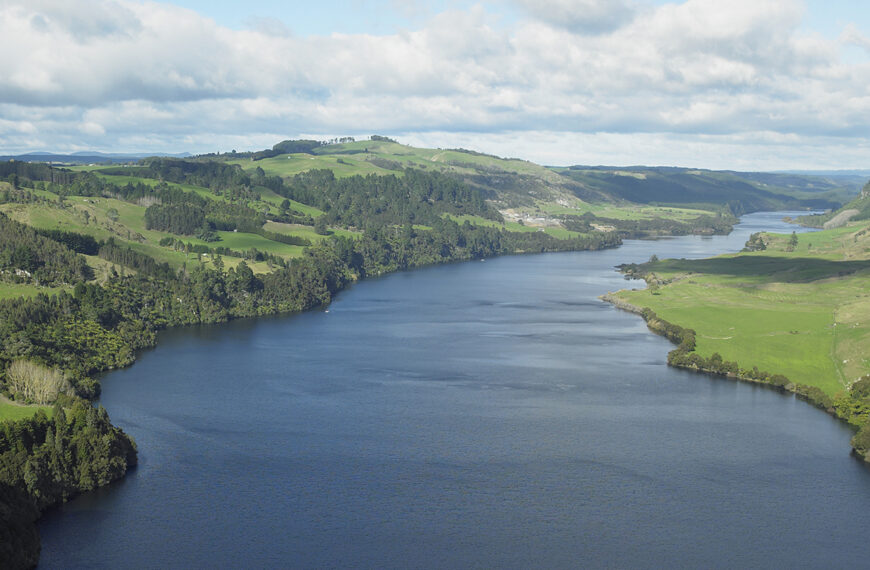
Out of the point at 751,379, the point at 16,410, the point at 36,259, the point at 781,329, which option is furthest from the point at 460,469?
the point at 36,259

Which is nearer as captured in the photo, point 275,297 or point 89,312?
point 89,312

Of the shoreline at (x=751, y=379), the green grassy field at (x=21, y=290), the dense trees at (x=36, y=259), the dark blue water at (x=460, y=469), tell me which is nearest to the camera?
the dark blue water at (x=460, y=469)

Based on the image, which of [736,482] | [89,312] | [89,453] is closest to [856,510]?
[736,482]

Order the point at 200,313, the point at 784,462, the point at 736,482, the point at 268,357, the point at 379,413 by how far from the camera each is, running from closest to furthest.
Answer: the point at 736,482, the point at 784,462, the point at 379,413, the point at 268,357, the point at 200,313

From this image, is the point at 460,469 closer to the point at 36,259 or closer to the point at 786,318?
the point at 786,318

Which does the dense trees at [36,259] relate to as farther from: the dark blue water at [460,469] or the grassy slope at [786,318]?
the grassy slope at [786,318]

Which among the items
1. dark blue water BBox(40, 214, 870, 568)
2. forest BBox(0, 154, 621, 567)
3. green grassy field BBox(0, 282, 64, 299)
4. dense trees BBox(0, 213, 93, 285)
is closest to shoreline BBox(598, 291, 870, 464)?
dark blue water BBox(40, 214, 870, 568)

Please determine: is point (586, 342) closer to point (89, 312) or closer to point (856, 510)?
point (856, 510)

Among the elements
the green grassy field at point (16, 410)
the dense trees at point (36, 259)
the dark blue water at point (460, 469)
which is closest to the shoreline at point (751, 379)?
the dark blue water at point (460, 469)

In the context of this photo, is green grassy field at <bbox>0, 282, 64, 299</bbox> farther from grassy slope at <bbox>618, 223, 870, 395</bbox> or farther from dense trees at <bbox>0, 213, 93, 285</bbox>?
grassy slope at <bbox>618, 223, 870, 395</bbox>
